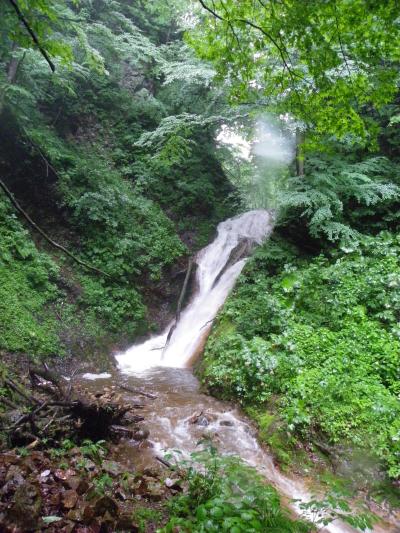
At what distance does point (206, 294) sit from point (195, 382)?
4.40m

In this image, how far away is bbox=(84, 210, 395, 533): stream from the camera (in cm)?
475

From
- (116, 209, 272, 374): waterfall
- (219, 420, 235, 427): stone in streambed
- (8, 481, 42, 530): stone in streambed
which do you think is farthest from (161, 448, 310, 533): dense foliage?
(116, 209, 272, 374): waterfall

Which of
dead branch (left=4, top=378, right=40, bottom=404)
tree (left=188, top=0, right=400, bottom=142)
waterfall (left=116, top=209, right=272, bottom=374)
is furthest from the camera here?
waterfall (left=116, top=209, right=272, bottom=374)

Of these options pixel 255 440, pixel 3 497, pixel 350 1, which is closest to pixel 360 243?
pixel 255 440

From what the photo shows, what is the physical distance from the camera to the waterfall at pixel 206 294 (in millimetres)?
9516

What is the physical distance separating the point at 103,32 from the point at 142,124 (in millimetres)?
4315

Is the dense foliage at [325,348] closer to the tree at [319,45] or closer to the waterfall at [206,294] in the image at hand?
the waterfall at [206,294]

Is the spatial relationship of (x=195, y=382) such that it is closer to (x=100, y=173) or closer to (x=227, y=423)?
(x=227, y=423)

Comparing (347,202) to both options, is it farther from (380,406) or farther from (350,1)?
(350,1)

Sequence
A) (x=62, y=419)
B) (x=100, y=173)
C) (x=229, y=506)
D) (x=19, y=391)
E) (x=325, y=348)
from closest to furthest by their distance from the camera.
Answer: (x=229, y=506) → (x=62, y=419) → (x=19, y=391) → (x=325, y=348) → (x=100, y=173)

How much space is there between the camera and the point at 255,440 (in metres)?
5.36

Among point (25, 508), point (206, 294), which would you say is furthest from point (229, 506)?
point (206, 294)

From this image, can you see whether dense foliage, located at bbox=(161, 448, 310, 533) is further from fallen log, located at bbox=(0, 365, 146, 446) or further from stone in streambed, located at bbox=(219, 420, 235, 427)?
stone in streambed, located at bbox=(219, 420, 235, 427)

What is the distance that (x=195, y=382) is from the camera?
7652 mm
